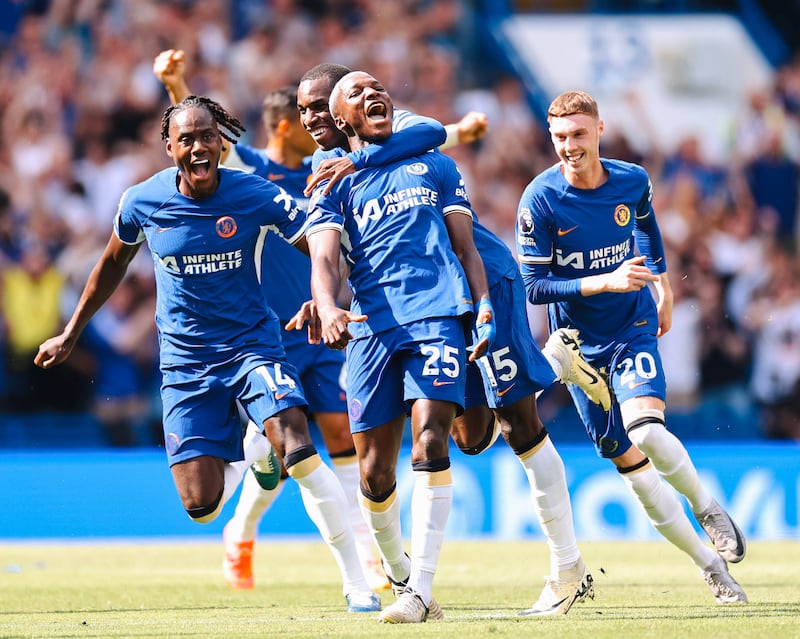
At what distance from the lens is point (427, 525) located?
6.76 metres

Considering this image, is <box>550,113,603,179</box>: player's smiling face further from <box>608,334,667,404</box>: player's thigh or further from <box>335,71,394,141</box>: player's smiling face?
<box>335,71,394,141</box>: player's smiling face

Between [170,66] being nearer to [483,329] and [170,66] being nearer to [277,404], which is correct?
[277,404]

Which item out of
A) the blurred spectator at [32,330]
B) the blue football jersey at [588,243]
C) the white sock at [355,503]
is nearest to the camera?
the blue football jersey at [588,243]

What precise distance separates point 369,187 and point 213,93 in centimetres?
930

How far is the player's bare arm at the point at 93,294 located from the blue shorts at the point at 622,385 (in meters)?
2.62

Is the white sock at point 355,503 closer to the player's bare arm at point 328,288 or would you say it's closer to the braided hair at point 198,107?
the braided hair at point 198,107

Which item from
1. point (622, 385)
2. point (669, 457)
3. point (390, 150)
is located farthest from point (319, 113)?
point (669, 457)

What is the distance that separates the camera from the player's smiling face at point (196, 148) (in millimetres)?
7586

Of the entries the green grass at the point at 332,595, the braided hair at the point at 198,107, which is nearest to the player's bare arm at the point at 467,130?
the braided hair at the point at 198,107

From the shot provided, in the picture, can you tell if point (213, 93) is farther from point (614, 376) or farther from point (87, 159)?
point (614, 376)

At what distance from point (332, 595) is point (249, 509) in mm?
996

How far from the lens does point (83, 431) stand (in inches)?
581

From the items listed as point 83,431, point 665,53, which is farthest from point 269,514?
point 665,53

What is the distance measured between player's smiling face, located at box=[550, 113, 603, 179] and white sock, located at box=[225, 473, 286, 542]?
2972 mm
